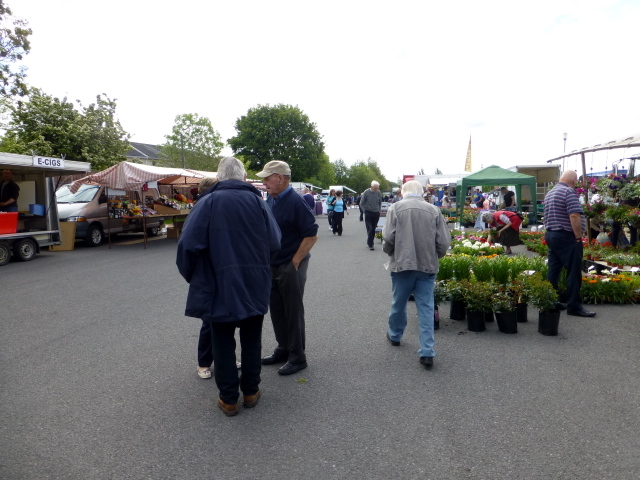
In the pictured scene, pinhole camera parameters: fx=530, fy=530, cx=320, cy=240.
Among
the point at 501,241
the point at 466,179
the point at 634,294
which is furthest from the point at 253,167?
the point at 634,294

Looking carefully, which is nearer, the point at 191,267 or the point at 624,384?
the point at 191,267

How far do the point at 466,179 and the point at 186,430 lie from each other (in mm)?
17441

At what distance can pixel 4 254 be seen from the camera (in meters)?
12.8

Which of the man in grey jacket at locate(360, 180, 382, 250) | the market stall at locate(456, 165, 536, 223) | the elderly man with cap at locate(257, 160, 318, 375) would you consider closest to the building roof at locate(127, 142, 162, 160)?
the market stall at locate(456, 165, 536, 223)

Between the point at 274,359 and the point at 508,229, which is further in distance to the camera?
the point at 508,229

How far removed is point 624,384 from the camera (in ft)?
14.5

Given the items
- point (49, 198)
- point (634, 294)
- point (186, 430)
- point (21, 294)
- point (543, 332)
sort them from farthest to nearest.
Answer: point (49, 198) < point (21, 294) < point (634, 294) < point (543, 332) < point (186, 430)

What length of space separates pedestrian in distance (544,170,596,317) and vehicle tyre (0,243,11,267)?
39.4 feet

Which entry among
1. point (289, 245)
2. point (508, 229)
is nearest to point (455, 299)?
point (289, 245)

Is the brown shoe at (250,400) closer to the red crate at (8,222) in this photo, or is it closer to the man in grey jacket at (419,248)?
the man in grey jacket at (419,248)

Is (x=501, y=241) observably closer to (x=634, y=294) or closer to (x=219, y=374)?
(x=634, y=294)

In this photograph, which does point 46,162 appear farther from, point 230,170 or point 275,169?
point 230,170

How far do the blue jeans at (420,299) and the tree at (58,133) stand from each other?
28.7 meters

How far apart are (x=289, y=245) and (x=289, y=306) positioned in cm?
55
